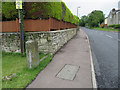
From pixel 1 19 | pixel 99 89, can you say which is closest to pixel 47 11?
pixel 1 19

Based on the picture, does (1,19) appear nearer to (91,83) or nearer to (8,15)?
(8,15)

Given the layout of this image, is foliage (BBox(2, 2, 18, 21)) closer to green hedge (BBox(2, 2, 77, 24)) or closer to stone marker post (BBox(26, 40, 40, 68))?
green hedge (BBox(2, 2, 77, 24))

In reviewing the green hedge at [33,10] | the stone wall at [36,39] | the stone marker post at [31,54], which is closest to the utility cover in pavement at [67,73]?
the stone marker post at [31,54]

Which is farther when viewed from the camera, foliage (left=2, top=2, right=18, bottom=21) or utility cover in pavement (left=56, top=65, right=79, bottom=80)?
foliage (left=2, top=2, right=18, bottom=21)

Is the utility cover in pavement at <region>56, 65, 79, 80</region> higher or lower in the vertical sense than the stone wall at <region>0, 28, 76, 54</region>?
lower

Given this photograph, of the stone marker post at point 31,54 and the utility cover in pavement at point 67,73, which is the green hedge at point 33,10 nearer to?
the stone marker post at point 31,54

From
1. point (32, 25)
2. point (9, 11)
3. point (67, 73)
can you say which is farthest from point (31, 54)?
point (9, 11)

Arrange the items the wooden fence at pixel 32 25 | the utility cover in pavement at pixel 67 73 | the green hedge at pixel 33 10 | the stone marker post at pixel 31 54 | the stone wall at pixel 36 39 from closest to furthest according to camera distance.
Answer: the utility cover in pavement at pixel 67 73 < the stone marker post at pixel 31 54 < the green hedge at pixel 33 10 < the wooden fence at pixel 32 25 < the stone wall at pixel 36 39

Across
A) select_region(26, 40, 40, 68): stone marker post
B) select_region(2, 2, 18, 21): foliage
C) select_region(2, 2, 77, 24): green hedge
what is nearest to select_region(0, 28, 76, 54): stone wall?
select_region(2, 2, 77, 24): green hedge

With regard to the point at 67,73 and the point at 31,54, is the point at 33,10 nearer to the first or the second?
the point at 31,54

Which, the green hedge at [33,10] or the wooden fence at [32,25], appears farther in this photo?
the wooden fence at [32,25]

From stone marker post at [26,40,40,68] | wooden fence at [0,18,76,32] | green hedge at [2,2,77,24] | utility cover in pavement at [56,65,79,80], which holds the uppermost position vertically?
green hedge at [2,2,77,24]

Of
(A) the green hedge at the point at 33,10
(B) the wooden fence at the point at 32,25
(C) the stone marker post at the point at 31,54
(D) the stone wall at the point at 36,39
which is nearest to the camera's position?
(C) the stone marker post at the point at 31,54

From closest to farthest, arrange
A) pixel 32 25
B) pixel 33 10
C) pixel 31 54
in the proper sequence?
pixel 31 54 < pixel 33 10 < pixel 32 25
